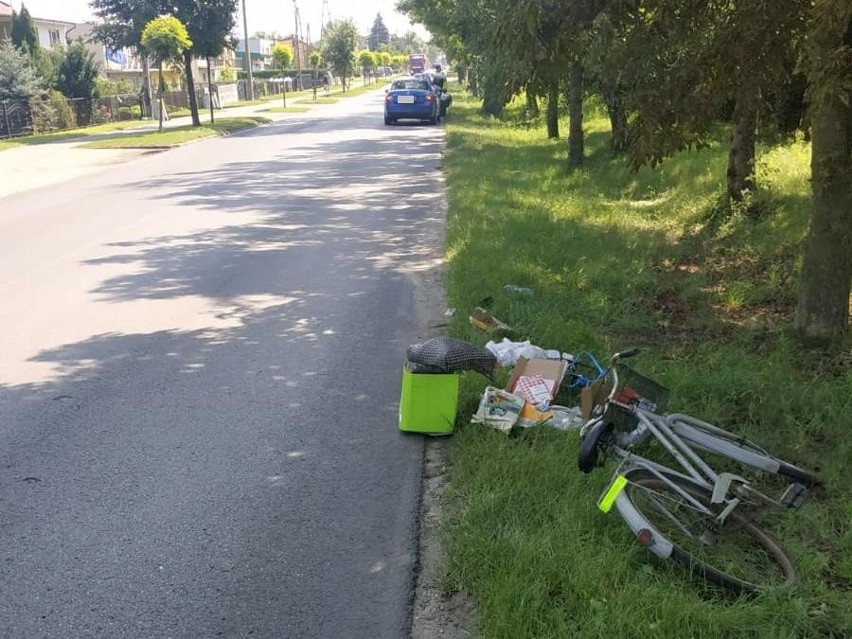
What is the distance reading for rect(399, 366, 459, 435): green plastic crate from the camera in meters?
4.78

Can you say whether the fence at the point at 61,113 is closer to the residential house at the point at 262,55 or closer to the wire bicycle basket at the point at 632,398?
the wire bicycle basket at the point at 632,398

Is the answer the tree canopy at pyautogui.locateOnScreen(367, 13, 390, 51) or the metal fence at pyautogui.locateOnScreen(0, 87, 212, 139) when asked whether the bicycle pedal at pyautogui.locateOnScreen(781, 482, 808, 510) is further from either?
the tree canopy at pyautogui.locateOnScreen(367, 13, 390, 51)

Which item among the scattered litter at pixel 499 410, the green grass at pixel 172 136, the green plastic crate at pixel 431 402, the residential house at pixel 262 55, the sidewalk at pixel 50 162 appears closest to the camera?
the scattered litter at pixel 499 410

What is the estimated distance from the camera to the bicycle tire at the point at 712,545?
321cm

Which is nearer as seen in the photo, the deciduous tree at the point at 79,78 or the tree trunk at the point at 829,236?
the tree trunk at the point at 829,236

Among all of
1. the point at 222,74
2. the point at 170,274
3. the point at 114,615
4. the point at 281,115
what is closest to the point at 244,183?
the point at 170,274

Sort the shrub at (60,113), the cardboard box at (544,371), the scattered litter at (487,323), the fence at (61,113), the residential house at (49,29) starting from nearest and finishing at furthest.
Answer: the cardboard box at (544,371) → the scattered litter at (487,323) → the fence at (61,113) → the shrub at (60,113) → the residential house at (49,29)

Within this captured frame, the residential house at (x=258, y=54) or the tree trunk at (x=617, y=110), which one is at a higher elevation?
the residential house at (x=258, y=54)

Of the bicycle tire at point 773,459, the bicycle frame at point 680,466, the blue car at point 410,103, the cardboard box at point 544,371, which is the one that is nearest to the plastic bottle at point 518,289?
the cardboard box at point 544,371

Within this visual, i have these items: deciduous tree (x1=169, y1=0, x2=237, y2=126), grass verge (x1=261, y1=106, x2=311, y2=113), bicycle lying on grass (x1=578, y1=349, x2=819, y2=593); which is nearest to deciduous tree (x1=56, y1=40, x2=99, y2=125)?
deciduous tree (x1=169, y1=0, x2=237, y2=126)

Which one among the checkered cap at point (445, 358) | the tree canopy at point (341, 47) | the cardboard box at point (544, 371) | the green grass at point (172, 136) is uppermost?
the tree canopy at point (341, 47)

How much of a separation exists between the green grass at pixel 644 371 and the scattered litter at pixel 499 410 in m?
0.10

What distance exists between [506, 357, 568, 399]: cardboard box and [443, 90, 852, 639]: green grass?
28 centimetres

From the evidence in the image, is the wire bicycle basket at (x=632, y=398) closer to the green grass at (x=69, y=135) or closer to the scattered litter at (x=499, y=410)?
the scattered litter at (x=499, y=410)
